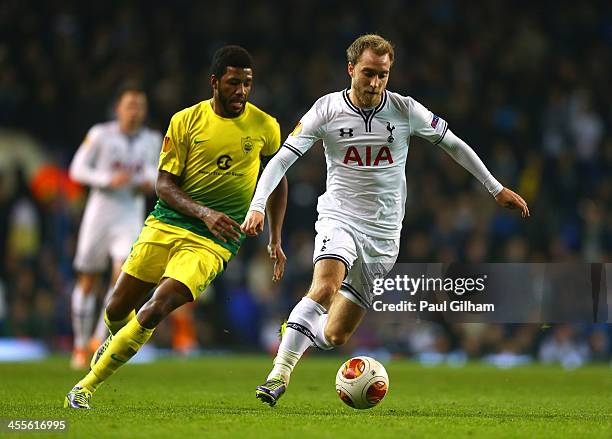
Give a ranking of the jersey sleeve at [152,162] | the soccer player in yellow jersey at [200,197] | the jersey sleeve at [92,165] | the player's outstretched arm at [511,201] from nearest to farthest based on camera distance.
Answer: the soccer player in yellow jersey at [200,197]
the player's outstretched arm at [511,201]
the jersey sleeve at [152,162]
the jersey sleeve at [92,165]

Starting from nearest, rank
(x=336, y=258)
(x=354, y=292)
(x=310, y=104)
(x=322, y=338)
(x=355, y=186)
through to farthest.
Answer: (x=336, y=258), (x=355, y=186), (x=322, y=338), (x=354, y=292), (x=310, y=104)

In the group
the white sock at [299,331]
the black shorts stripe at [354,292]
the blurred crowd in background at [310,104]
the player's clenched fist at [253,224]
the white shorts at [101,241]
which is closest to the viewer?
the player's clenched fist at [253,224]

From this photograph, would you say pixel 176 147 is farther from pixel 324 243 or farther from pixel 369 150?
pixel 369 150

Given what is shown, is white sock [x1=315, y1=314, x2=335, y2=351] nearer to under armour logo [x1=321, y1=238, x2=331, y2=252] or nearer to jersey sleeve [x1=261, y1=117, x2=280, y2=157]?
under armour logo [x1=321, y1=238, x2=331, y2=252]

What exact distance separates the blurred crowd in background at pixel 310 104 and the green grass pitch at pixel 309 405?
12.2ft

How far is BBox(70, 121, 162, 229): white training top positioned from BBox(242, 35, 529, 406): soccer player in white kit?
173 inches

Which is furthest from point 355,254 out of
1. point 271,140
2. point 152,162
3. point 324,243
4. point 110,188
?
point 110,188

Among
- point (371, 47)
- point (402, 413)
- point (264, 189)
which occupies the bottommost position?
point (402, 413)

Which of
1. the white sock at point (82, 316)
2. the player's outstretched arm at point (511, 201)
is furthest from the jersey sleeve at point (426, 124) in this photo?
the white sock at point (82, 316)

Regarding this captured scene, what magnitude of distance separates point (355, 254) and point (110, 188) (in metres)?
4.92

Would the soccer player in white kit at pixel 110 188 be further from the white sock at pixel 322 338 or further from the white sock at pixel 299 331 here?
the white sock at pixel 299 331

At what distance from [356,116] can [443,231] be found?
30.1 feet

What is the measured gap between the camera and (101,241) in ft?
40.6

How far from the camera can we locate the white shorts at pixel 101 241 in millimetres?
12281
